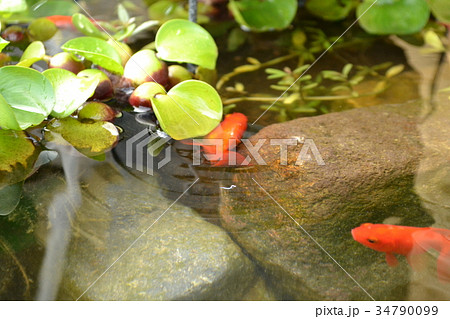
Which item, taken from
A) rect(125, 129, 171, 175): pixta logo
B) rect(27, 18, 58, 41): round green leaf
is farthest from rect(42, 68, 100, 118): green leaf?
rect(27, 18, 58, 41): round green leaf

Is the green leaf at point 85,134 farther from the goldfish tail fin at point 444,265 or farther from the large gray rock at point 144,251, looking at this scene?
the goldfish tail fin at point 444,265

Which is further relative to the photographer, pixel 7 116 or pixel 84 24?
pixel 84 24

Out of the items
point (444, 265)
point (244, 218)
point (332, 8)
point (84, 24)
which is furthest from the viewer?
point (332, 8)

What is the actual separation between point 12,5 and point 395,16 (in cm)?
170

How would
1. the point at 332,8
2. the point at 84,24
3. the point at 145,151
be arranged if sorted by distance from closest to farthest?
the point at 145,151, the point at 84,24, the point at 332,8

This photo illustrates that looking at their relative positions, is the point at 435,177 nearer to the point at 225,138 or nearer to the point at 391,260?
the point at 391,260

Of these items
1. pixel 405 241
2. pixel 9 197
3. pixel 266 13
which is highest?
pixel 266 13

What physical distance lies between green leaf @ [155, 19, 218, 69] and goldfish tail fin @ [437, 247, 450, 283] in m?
0.94

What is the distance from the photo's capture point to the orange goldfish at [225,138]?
1332 mm

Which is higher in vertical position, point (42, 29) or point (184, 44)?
point (184, 44)

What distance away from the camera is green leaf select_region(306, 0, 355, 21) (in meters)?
2.22

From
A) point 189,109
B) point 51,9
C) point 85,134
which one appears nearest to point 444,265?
point 189,109

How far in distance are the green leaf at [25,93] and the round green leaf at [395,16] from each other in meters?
1.53

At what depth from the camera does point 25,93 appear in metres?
1.28
